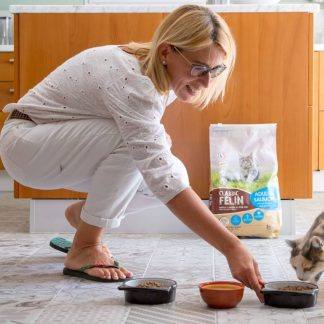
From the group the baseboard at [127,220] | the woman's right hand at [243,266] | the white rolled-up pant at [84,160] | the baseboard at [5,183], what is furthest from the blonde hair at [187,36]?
the baseboard at [5,183]

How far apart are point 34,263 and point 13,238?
52 cm

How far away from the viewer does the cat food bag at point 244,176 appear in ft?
8.30

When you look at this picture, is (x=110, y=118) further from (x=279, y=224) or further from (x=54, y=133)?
(x=279, y=224)

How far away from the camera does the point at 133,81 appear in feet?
5.03

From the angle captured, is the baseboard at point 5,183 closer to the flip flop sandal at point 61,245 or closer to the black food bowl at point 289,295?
the flip flop sandal at point 61,245

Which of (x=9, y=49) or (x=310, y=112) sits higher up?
(x=9, y=49)

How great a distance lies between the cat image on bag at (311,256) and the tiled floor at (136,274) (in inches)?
1.8

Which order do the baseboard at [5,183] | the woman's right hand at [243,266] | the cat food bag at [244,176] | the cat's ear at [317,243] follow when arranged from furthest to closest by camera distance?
1. the baseboard at [5,183]
2. the cat food bag at [244,176]
3. the cat's ear at [317,243]
4. the woman's right hand at [243,266]

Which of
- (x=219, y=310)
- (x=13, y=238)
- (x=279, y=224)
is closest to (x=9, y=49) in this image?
(x=13, y=238)

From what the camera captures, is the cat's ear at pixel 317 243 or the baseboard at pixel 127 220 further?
the baseboard at pixel 127 220

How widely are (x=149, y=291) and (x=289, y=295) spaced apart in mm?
292

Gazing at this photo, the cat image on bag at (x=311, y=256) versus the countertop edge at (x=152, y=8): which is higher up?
the countertop edge at (x=152, y=8)

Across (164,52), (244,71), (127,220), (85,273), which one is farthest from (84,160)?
(244,71)

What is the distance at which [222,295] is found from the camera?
1.42m
